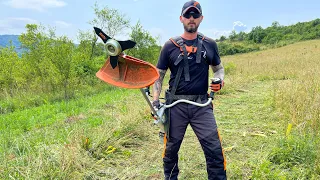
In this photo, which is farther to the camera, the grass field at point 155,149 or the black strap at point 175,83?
the grass field at point 155,149

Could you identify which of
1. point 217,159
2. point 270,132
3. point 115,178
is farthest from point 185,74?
point 270,132

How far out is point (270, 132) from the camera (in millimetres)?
4633

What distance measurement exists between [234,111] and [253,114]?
1.93 feet

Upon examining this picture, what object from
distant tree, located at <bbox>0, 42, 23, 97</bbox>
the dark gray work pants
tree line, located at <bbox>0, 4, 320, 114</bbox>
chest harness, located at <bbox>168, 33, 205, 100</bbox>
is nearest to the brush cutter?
chest harness, located at <bbox>168, 33, 205, 100</bbox>

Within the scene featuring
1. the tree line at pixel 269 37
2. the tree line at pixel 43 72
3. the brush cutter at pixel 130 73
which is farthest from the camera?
the tree line at pixel 269 37

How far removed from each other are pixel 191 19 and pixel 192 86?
0.68m

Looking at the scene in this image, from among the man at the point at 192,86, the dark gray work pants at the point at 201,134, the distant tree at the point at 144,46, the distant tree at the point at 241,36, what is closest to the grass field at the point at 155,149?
the dark gray work pants at the point at 201,134

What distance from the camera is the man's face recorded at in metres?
2.54

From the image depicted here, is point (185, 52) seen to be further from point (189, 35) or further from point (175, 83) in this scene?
point (175, 83)

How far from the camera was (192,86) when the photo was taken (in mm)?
2662

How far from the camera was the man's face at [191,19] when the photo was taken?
2.54 metres

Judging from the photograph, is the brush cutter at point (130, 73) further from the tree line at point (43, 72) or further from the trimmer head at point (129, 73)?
the tree line at point (43, 72)

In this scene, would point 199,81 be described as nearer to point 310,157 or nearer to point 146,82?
point 146,82

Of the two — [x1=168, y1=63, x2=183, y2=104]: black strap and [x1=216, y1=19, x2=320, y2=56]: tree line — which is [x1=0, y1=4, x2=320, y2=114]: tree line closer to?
[x1=168, y1=63, x2=183, y2=104]: black strap
